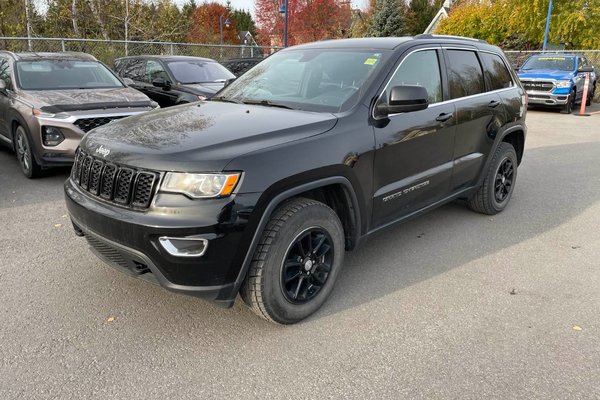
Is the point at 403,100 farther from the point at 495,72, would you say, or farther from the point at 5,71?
the point at 5,71

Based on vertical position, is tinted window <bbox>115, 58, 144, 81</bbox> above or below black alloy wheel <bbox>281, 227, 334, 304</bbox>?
above

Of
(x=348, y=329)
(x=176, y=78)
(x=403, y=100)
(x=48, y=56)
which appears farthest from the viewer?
(x=176, y=78)

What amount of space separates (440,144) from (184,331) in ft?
8.47

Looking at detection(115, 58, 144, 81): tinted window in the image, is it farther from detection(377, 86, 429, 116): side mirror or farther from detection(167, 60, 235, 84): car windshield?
detection(377, 86, 429, 116): side mirror

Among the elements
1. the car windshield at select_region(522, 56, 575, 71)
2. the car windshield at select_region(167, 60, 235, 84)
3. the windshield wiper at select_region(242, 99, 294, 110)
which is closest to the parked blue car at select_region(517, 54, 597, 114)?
the car windshield at select_region(522, 56, 575, 71)

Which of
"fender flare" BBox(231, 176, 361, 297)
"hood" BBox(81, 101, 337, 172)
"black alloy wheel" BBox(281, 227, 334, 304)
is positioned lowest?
"black alloy wheel" BBox(281, 227, 334, 304)

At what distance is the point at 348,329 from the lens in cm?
310

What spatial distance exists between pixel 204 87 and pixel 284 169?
6.80 metres

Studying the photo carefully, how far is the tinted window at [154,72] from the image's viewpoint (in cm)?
957

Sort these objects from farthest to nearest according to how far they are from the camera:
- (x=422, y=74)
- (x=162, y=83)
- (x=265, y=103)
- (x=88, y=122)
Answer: (x=162, y=83), (x=88, y=122), (x=422, y=74), (x=265, y=103)

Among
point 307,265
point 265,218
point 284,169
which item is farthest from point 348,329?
point 284,169

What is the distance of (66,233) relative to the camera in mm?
4605

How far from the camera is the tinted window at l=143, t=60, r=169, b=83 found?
9.57 m

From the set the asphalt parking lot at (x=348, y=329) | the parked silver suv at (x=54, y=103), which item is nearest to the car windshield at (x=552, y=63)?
the asphalt parking lot at (x=348, y=329)
